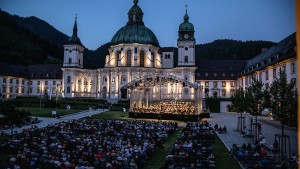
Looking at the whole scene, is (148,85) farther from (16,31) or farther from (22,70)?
(16,31)

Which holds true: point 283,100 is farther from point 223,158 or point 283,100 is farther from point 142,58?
point 142,58

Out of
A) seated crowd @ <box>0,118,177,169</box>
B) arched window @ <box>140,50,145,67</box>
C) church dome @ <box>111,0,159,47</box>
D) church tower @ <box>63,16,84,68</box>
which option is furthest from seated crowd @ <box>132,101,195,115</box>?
church tower @ <box>63,16,84,68</box>

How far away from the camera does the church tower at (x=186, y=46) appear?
2840 inches

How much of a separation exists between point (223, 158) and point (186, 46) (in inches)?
2315

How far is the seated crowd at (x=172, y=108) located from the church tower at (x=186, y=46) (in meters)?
29.2

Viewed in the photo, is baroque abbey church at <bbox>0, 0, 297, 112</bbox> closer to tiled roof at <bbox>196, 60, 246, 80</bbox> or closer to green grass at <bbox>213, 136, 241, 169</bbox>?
tiled roof at <bbox>196, 60, 246, 80</bbox>

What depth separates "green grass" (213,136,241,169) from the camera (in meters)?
14.8

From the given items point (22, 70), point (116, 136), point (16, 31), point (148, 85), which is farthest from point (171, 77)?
point (16, 31)

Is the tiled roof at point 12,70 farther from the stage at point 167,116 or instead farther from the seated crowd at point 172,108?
the stage at point 167,116

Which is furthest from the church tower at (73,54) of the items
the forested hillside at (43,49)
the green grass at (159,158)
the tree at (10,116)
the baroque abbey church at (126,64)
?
the green grass at (159,158)

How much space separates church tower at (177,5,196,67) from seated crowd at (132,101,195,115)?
29.2 m

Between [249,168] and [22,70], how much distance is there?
266 feet

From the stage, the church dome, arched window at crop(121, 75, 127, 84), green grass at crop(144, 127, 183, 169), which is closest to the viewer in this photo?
green grass at crop(144, 127, 183, 169)

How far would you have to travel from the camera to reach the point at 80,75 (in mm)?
77625
